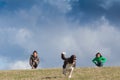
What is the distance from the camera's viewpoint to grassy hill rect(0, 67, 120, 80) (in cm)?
3309

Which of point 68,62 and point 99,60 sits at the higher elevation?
point 99,60

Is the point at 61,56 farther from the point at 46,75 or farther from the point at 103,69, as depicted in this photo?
the point at 103,69

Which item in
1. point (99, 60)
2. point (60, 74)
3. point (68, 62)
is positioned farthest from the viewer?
point (99, 60)

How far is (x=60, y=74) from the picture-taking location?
35.2 metres

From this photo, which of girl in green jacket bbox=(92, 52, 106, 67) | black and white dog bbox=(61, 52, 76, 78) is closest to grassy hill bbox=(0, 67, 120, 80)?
black and white dog bbox=(61, 52, 76, 78)

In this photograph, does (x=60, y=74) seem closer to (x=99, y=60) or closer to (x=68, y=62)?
(x=68, y=62)

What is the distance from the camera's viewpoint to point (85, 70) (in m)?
37.2

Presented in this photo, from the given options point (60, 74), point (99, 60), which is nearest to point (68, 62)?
point (60, 74)

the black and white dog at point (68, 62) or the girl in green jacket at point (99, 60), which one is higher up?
the girl in green jacket at point (99, 60)

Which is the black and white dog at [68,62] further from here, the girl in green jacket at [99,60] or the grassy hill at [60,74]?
the girl in green jacket at [99,60]

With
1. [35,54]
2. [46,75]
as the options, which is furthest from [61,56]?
[35,54]

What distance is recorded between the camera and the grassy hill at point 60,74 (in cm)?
3309

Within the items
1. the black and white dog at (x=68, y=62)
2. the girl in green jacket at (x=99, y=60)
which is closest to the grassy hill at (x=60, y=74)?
the black and white dog at (x=68, y=62)

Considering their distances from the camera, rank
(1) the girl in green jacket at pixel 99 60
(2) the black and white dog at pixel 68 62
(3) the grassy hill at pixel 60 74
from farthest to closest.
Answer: (1) the girl in green jacket at pixel 99 60, (3) the grassy hill at pixel 60 74, (2) the black and white dog at pixel 68 62
